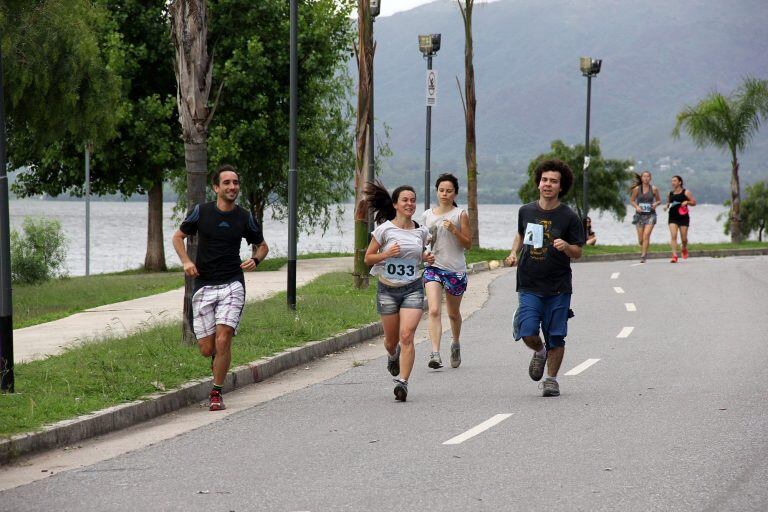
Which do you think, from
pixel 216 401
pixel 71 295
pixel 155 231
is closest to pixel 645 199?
pixel 71 295

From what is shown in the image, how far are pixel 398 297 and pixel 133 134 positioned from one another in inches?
829

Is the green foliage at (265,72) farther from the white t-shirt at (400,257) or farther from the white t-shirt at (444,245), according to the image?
the white t-shirt at (400,257)

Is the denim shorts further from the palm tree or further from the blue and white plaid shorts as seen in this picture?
the palm tree

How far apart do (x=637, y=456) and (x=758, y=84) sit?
41.9 meters

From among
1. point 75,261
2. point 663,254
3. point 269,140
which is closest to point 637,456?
point 269,140

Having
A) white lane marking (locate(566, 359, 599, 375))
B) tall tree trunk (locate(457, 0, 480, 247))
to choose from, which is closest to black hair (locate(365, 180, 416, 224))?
white lane marking (locate(566, 359, 599, 375))

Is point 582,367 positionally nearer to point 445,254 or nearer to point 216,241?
point 445,254

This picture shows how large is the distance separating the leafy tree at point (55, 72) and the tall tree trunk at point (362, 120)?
4.99m

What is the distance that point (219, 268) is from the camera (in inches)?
403

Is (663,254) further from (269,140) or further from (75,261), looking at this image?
(75,261)

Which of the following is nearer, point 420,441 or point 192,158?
point 420,441

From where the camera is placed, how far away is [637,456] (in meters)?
7.79

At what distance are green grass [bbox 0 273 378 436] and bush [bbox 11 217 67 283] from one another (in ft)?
36.8

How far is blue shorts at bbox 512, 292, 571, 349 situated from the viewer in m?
10.6
